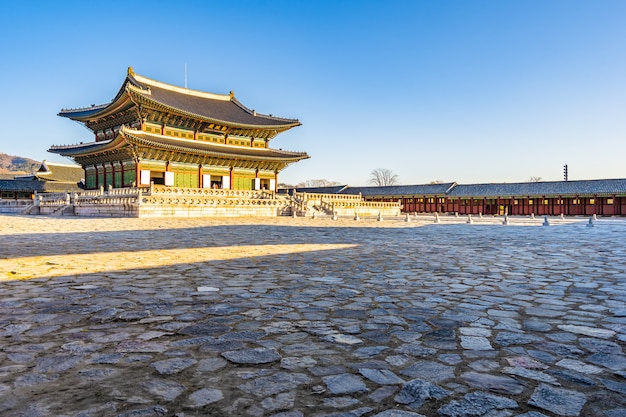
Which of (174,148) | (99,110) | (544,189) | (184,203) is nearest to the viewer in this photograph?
(184,203)

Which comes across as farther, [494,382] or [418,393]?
[494,382]

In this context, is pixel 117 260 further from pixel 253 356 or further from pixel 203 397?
pixel 203 397

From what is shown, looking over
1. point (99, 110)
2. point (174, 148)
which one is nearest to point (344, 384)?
point (174, 148)

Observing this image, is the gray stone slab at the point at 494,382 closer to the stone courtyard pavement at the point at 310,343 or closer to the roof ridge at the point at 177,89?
the stone courtyard pavement at the point at 310,343

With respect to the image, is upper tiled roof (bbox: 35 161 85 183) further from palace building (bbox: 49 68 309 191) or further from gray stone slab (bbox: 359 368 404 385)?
gray stone slab (bbox: 359 368 404 385)

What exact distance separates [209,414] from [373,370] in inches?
46.1

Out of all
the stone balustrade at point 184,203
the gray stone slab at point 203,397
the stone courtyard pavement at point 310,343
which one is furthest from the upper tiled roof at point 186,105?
the gray stone slab at point 203,397

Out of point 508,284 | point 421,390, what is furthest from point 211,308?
point 508,284

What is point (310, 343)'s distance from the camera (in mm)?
3361

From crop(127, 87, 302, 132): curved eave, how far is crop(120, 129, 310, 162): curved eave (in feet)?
7.68

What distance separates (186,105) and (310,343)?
4087 centimetres

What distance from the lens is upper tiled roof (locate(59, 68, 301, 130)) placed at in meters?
34.1

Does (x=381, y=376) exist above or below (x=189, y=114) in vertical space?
below

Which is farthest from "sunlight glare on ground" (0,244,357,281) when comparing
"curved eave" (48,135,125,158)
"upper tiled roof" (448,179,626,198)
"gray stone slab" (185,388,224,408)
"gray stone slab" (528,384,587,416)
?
"upper tiled roof" (448,179,626,198)
